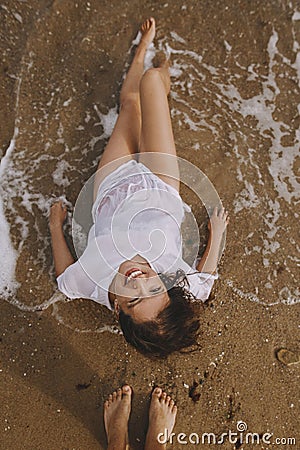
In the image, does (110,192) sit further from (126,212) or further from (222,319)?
(222,319)

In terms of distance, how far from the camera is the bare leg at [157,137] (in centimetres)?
289

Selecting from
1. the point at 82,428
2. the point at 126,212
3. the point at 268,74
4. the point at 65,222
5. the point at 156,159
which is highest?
the point at 268,74

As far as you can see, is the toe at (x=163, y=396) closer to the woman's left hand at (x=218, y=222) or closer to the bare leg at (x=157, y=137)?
the woman's left hand at (x=218, y=222)

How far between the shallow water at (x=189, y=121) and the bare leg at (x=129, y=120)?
128mm

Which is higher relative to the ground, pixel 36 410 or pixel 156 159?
pixel 156 159

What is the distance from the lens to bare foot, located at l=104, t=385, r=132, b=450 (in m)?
2.69

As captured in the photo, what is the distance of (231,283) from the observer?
123 inches

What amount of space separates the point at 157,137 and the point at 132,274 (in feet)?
3.29

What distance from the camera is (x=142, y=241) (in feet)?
8.98

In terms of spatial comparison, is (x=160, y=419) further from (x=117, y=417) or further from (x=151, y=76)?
(x=151, y=76)

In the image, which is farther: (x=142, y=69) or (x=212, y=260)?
(x=142, y=69)

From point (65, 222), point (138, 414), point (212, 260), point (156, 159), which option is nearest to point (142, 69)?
point (156, 159)

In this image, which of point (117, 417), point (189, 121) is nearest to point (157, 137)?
point (189, 121)

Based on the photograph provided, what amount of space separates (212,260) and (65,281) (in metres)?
1.02
